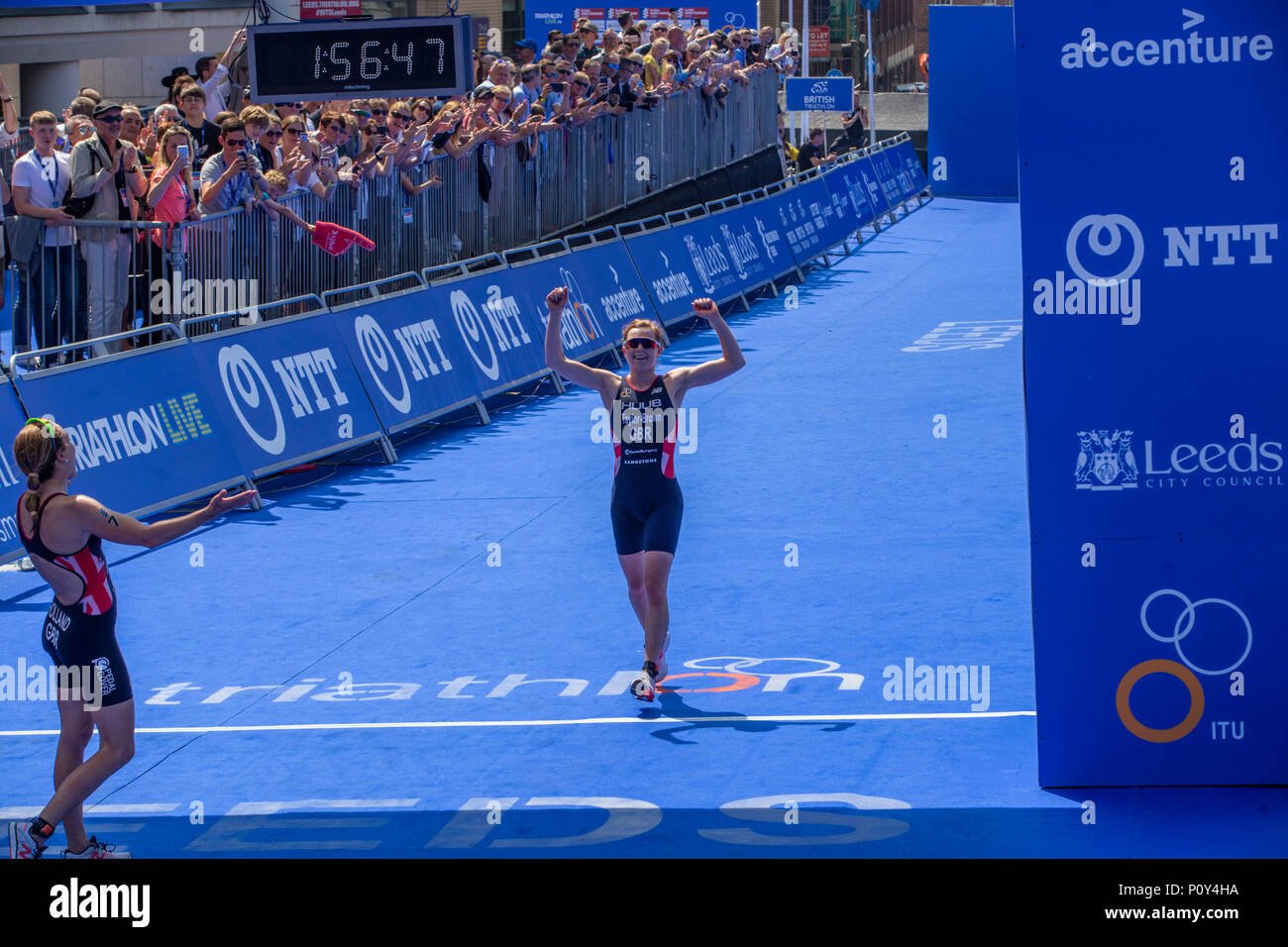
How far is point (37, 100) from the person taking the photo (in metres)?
35.2

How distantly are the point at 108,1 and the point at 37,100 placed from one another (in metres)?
17.3

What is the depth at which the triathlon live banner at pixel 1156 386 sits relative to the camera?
7184 millimetres

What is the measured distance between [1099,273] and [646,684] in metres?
3.26

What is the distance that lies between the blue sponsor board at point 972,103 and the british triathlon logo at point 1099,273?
132 ft

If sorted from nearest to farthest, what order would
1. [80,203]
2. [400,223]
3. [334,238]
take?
[80,203] < [334,238] < [400,223]

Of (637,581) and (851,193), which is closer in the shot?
(637,581)

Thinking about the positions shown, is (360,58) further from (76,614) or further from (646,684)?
(76,614)

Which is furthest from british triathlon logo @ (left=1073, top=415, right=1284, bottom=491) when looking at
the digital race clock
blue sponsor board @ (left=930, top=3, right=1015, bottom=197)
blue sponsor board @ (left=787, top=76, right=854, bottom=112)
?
blue sponsor board @ (left=930, top=3, right=1015, bottom=197)

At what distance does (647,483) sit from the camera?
9.12 meters

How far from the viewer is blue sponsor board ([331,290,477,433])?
15938mm

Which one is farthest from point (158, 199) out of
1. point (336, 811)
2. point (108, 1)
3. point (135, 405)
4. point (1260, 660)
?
point (1260, 660)

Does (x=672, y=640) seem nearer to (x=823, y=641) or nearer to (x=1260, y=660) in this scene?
(x=823, y=641)

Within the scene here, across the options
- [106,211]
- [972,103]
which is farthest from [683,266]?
[972,103]
